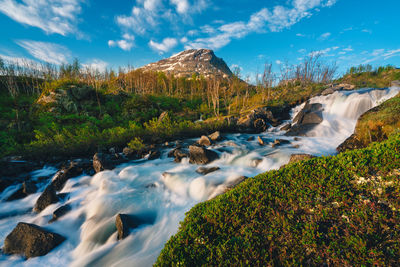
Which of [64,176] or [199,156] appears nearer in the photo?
[64,176]

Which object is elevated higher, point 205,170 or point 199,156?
point 199,156

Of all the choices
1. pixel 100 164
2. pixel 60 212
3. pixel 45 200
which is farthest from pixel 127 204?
pixel 100 164

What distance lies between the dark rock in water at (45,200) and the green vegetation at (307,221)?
20.0ft

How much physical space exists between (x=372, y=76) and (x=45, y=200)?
50.8 metres

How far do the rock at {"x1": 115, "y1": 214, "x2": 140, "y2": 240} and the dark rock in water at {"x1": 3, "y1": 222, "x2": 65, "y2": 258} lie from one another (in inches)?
66.3

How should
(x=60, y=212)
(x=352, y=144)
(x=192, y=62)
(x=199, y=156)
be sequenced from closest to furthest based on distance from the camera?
(x=60, y=212), (x=352, y=144), (x=199, y=156), (x=192, y=62)

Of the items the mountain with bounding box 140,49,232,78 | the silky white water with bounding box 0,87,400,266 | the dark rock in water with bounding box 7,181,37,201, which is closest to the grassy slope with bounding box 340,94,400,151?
the silky white water with bounding box 0,87,400,266

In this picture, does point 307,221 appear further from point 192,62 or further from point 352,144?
point 192,62

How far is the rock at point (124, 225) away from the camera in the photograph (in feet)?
14.1

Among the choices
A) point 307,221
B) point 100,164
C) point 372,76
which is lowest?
point 100,164

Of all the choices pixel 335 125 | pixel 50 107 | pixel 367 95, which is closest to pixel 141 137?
pixel 50 107

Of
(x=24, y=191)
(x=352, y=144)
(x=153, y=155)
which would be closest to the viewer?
(x=24, y=191)

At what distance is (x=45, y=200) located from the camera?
5879mm

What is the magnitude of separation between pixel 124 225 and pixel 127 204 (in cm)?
133
